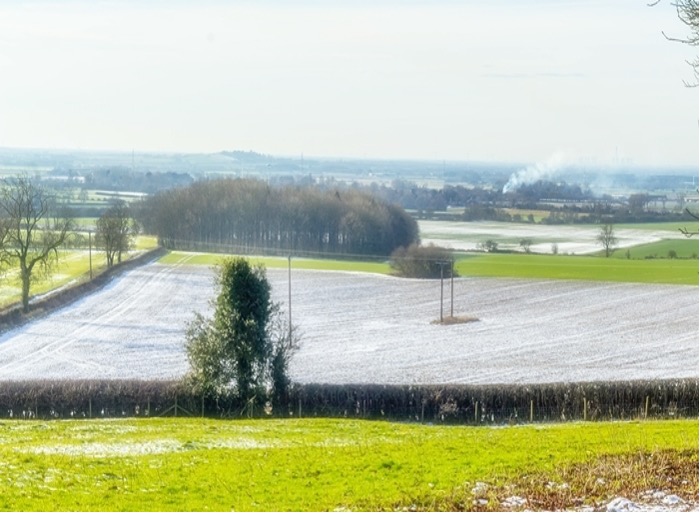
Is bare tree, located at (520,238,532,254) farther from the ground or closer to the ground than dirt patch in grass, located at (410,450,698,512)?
farther from the ground

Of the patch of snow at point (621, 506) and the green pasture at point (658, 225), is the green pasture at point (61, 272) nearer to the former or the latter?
the green pasture at point (658, 225)

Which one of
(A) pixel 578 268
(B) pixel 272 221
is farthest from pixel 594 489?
(A) pixel 578 268

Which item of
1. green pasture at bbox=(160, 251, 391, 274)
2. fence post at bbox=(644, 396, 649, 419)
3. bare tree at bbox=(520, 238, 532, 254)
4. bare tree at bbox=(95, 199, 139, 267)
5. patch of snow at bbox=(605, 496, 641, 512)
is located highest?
bare tree at bbox=(95, 199, 139, 267)

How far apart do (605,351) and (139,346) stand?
15051mm

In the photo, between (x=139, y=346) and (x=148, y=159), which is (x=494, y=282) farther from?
(x=148, y=159)

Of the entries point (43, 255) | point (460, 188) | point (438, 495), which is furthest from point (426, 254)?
point (438, 495)

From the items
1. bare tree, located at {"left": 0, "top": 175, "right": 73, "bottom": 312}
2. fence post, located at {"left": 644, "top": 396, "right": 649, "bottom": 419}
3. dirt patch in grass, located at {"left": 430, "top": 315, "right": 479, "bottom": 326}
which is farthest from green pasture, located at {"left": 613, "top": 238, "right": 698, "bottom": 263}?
bare tree, located at {"left": 0, "top": 175, "right": 73, "bottom": 312}

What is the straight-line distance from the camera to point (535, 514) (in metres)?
10.4

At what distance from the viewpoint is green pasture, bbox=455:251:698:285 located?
47.5m

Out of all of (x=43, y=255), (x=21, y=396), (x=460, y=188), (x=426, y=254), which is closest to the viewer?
(x=21, y=396)

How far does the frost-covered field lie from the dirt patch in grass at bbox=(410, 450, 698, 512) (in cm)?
1652

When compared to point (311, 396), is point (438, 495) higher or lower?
higher

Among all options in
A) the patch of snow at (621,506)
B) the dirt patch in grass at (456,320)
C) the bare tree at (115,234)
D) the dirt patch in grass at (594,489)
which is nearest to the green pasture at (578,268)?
the dirt patch in grass at (456,320)

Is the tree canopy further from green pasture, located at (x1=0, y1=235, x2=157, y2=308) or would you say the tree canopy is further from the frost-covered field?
green pasture, located at (x1=0, y1=235, x2=157, y2=308)
